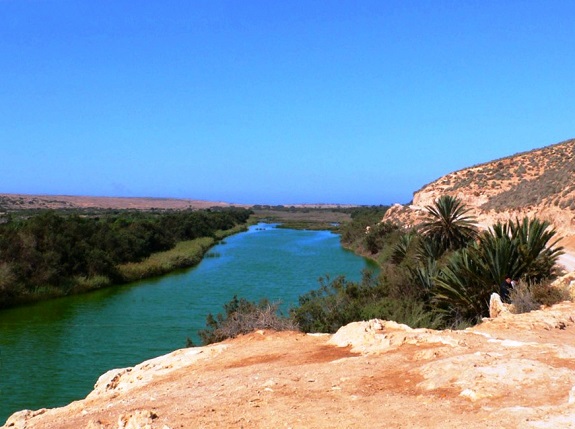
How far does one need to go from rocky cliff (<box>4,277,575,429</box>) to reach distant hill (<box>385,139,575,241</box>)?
22068 millimetres

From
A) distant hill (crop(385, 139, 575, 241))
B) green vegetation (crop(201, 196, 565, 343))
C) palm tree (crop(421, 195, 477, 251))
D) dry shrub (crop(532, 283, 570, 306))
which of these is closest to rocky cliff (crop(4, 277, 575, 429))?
dry shrub (crop(532, 283, 570, 306))

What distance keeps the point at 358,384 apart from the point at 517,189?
3907 cm

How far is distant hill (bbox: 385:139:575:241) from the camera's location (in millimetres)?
30875

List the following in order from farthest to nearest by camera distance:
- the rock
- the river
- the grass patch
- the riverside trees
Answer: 1. the grass patch
2. the river
3. the riverside trees
4. the rock

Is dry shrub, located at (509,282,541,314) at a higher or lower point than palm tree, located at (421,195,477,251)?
lower

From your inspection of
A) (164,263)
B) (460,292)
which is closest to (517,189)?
(164,263)

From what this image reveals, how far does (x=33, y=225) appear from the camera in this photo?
3438 cm

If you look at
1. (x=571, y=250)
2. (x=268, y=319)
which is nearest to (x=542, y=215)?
(x=571, y=250)

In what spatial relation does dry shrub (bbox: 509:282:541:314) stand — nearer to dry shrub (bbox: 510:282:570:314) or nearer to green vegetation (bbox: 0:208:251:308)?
dry shrub (bbox: 510:282:570:314)

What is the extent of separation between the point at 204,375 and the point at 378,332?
2806 millimetres

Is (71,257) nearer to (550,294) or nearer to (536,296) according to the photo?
(536,296)

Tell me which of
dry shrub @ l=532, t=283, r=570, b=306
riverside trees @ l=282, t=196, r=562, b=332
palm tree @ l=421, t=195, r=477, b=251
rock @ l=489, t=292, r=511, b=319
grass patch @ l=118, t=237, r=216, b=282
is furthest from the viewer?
grass patch @ l=118, t=237, r=216, b=282

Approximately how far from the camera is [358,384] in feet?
20.2

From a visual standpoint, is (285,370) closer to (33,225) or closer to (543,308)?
(543,308)
